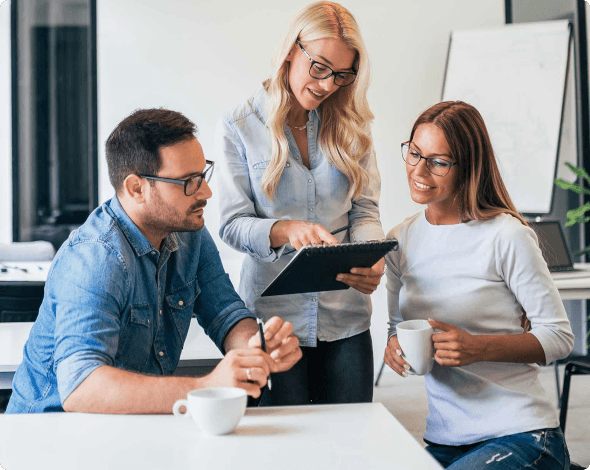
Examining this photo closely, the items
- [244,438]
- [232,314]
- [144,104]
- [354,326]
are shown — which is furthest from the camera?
[144,104]

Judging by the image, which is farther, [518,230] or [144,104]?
[144,104]

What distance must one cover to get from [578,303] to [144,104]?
11.3ft

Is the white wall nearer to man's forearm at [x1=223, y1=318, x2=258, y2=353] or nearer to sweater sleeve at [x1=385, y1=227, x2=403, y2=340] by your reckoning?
man's forearm at [x1=223, y1=318, x2=258, y2=353]

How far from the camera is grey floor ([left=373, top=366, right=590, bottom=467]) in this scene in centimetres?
313

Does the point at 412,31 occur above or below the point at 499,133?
above

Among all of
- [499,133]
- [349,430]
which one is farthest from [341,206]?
[499,133]

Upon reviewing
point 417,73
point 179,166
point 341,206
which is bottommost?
point 341,206

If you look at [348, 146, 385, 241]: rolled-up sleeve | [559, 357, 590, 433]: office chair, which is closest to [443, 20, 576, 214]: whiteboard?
[559, 357, 590, 433]: office chair

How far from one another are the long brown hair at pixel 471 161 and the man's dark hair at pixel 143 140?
63 centimetres

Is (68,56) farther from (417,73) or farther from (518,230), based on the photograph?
(518,230)

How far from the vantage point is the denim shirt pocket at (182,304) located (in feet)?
5.18

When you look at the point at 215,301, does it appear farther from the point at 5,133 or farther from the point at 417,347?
the point at 5,133

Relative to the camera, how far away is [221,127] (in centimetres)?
184

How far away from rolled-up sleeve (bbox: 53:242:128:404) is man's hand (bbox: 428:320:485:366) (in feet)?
2.20
